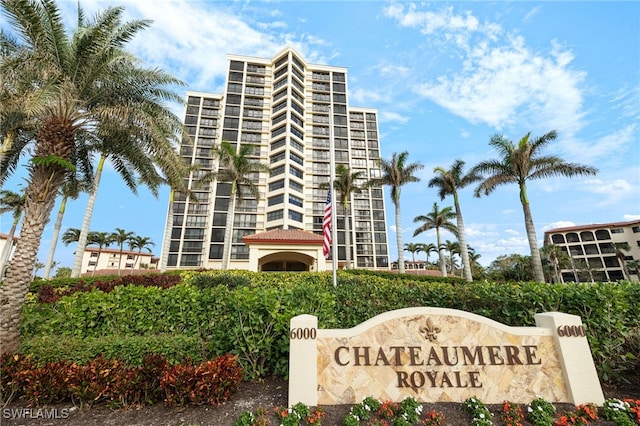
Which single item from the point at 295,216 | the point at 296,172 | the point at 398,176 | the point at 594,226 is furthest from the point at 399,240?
the point at 594,226

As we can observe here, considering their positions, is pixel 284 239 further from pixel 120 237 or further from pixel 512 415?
pixel 120 237

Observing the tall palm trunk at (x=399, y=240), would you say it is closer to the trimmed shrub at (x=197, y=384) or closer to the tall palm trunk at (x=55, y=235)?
the trimmed shrub at (x=197, y=384)

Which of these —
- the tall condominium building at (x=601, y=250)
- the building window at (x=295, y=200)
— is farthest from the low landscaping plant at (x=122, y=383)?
the tall condominium building at (x=601, y=250)

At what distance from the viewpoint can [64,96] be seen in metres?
8.09

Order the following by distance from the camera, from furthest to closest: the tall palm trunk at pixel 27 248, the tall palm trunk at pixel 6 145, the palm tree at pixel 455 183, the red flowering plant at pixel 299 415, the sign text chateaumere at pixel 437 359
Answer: the palm tree at pixel 455 183 → the tall palm trunk at pixel 6 145 → the tall palm trunk at pixel 27 248 → the sign text chateaumere at pixel 437 359 → the red flowering plant at pixel 299 415

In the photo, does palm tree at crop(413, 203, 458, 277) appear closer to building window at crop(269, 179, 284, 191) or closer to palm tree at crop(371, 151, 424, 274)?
palm tree at crop(371, 151, 424, 274)

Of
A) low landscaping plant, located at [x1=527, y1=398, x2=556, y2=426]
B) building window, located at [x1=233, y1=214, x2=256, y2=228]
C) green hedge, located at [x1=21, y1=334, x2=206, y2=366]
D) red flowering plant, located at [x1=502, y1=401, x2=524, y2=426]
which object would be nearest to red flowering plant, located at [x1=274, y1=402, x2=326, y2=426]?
green hedge, located at [x1=21, y1=334, x2=206, y2=366]

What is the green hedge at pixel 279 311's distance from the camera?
17.5 ft

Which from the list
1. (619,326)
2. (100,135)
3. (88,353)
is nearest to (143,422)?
(88,353)

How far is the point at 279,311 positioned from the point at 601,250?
256 feet

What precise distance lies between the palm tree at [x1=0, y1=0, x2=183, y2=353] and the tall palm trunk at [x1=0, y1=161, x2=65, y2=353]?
0.02 meters

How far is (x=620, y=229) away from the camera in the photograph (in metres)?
54.3

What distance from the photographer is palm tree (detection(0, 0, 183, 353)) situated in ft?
24.3
